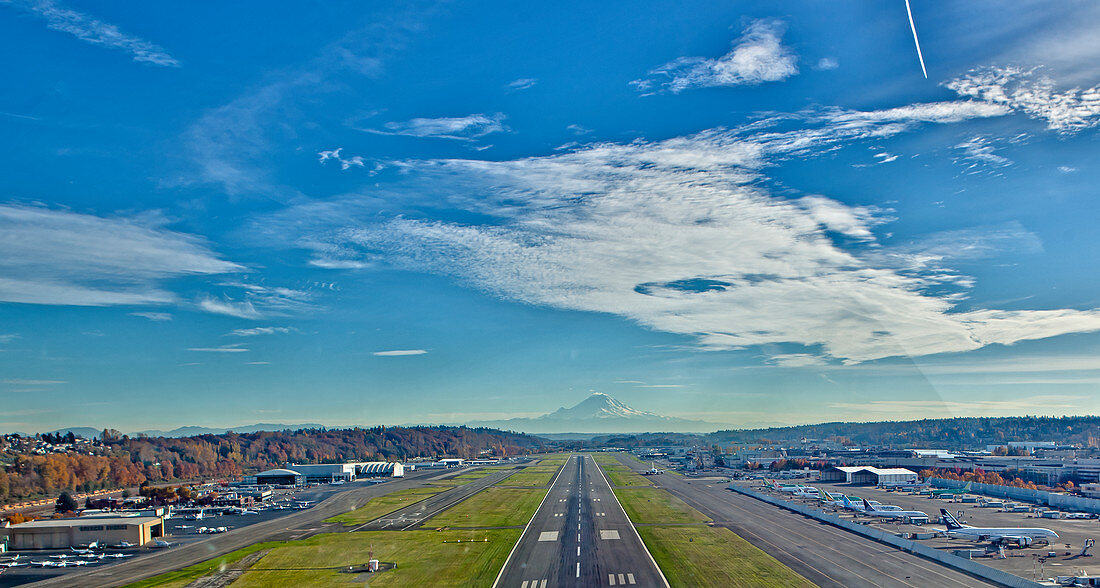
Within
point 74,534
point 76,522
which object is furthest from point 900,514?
point 76,522

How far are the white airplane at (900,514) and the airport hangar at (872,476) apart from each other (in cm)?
5464

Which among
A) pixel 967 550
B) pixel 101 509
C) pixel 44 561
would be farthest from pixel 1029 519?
pixel 101 509

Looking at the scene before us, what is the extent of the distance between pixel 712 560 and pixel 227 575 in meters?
41.9

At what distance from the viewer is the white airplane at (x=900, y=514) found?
274 ft

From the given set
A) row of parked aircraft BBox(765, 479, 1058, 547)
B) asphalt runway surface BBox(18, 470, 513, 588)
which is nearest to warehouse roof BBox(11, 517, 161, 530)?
asphalt runway surface BBox(18, 470, 513, 588)

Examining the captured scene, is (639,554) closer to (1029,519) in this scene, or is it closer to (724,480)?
(1029,519)

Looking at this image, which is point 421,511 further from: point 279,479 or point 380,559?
point 279,479

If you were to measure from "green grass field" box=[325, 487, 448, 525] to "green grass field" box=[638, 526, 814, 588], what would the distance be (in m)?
40.2

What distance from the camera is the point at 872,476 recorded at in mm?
141875

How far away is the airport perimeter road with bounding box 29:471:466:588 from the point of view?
5825 centimetres

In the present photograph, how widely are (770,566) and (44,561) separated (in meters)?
68.3

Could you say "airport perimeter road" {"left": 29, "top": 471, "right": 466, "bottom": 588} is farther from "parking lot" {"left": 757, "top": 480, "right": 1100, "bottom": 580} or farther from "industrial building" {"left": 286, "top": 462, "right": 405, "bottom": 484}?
"parking lot" {"left": 757, "top": 480, "right": 1100, "bottom": 580}

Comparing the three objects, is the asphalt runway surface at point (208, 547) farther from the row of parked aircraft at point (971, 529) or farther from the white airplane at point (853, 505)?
the white airplane at point (853, 505)

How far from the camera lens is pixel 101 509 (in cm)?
10781
